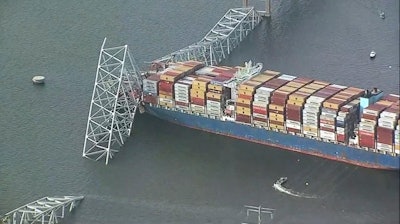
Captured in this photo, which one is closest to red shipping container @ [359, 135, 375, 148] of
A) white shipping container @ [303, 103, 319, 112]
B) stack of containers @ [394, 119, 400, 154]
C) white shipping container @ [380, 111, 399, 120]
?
stack of containers @ [394, 119, 400, 154]

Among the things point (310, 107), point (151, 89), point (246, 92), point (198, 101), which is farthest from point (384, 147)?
point (151, 89)

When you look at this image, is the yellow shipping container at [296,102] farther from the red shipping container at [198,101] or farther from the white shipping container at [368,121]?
the red shipping container at [198,101]

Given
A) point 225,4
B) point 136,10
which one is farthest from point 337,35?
point 136,10

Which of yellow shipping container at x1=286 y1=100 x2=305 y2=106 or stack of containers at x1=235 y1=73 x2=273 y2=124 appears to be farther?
stack of containers at x1=235 y1=73 x2=273 y2=124

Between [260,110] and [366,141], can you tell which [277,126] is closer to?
[260,110]

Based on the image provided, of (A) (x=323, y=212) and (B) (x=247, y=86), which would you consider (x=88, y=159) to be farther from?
(A) (x=323, y=212)

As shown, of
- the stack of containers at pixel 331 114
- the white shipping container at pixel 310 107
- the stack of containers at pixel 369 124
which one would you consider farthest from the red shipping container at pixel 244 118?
the stack of containers at pixel 369 124

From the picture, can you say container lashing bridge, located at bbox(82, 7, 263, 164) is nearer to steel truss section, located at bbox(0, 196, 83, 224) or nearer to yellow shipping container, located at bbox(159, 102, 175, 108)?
yellow shipping container, located at bbox(159, 102, 175, 108)
